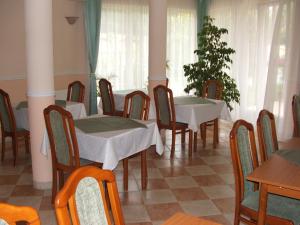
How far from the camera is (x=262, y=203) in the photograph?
7.32 feet

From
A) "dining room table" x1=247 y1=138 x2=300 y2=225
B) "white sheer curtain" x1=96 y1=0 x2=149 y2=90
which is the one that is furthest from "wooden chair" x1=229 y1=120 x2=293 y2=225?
"white sheer curtain" x1=96 y1=0 x2=149 y2=90

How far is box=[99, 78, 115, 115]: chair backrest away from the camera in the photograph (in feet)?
19.0

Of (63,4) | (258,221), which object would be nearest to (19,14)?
(63,4)

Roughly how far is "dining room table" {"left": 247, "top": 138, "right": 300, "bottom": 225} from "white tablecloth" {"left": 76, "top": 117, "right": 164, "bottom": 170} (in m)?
1.33

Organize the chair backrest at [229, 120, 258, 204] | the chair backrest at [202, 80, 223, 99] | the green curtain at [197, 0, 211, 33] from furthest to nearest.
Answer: the green curtain at [197, 0, 211, 33] → the chair backrest at [202, 80, 223, 99] → the chair backrest at [229, 120, 258, 204]

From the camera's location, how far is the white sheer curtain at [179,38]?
7984 millimetres

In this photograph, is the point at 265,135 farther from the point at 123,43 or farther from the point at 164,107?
the point at 123,43

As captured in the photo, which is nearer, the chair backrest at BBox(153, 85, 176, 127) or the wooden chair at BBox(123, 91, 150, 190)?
the wooden chair at BBox(123, 91, 150, 190)

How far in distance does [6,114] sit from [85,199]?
344 cm

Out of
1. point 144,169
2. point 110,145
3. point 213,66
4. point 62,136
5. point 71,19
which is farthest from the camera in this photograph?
point 71,19

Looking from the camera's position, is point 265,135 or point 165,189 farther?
point 165,189

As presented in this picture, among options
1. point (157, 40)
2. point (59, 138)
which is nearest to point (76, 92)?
point (157, 40)

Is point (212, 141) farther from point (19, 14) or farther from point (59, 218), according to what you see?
point (59, 218)

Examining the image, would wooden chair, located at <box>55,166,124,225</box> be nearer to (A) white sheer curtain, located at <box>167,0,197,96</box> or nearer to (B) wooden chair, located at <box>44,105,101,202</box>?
(B) wooden chair, located at <box>44,105,101,202</box>
